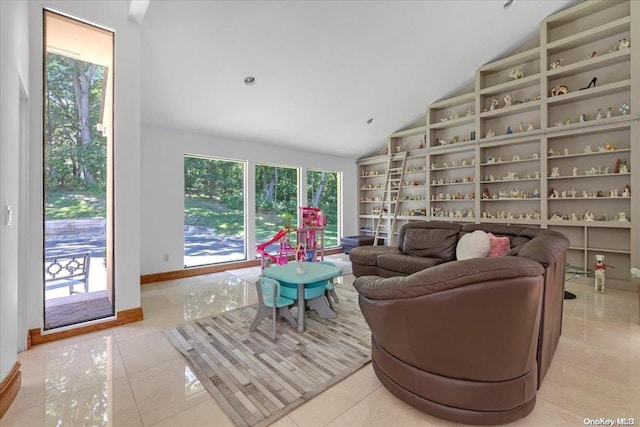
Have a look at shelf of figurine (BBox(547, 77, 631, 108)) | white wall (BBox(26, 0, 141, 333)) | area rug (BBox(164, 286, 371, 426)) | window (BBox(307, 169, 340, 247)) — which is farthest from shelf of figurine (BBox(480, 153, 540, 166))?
white wall (BBox(26, 0, 141, 333))

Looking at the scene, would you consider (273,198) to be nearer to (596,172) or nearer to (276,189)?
(276,189)

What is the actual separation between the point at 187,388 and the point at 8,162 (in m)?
1.84

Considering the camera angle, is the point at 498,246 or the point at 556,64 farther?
the point at 556,64

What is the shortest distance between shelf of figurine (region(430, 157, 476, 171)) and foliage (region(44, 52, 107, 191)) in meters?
5.59

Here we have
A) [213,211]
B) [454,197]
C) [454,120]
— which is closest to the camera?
[213,211]

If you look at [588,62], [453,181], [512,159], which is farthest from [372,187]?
[588,62]

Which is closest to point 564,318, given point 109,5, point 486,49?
point 486,49

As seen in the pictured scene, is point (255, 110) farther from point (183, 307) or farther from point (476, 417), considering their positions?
point (476, 417)

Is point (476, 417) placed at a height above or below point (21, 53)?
below

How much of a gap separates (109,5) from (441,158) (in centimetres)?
580

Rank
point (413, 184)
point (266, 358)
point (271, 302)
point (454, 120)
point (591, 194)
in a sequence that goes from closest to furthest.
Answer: point (266, 358) < point (271, 302) < point (591, 194) < point (454, 120) < point (413, 184)

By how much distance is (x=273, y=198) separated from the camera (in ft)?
19.8

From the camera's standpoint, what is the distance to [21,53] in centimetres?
212

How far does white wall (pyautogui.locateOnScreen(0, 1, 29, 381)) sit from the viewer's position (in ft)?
5.32
